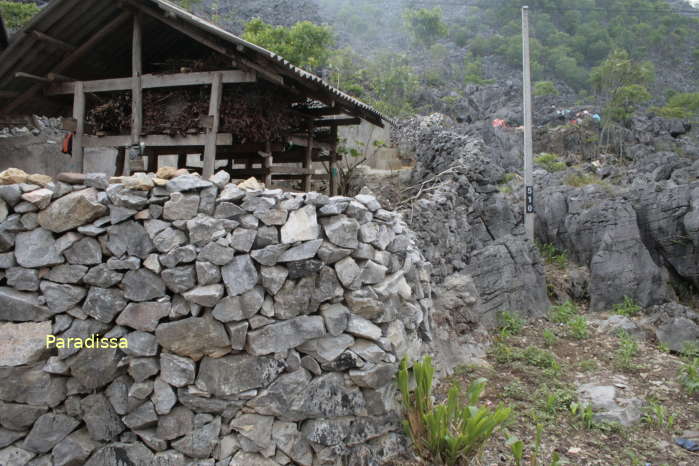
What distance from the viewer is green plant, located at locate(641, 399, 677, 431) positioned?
5191 millimetres

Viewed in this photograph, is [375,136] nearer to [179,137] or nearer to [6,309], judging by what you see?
[179,137]

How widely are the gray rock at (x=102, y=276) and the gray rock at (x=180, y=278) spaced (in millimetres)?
416

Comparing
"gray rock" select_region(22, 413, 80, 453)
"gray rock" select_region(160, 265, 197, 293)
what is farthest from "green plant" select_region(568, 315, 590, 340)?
"gray rock" select_region(22, 413, 80, 453)

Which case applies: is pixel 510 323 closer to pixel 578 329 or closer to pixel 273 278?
pixel 578 329

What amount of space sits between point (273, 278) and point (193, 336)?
Result: 2.63 ft

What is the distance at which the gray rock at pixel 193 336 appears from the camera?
377 cm

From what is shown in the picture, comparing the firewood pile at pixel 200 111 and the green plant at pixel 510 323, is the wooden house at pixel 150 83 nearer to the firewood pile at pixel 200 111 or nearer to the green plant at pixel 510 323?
the firewood pile at pixel 200 111

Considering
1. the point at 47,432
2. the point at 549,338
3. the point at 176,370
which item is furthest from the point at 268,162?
the point at 549,338

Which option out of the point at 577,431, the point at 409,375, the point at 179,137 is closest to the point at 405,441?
the point at 409,375

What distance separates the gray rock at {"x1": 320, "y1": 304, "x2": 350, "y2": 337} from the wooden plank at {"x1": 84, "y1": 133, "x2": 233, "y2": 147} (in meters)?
2.95

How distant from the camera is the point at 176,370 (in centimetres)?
380

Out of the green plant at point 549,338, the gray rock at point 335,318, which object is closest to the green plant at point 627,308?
the green plant at point 549,338

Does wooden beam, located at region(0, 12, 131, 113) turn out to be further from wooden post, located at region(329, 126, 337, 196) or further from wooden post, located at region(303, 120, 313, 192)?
wooden post, located at region(329, 126, 337, 196)

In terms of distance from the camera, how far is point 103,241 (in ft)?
12.7
